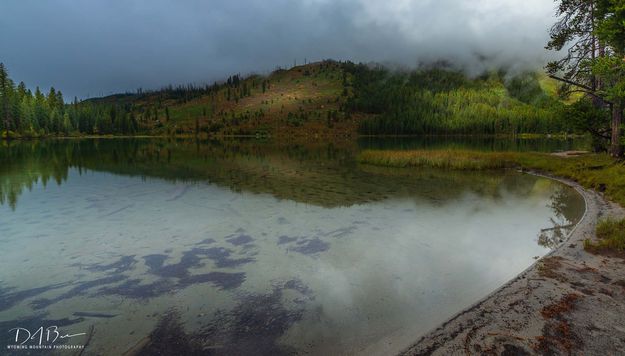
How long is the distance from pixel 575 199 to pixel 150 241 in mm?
23628

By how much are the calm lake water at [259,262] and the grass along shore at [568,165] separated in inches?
73.6

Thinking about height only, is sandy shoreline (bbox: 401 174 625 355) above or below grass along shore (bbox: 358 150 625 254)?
below

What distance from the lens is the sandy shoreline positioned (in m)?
6.11

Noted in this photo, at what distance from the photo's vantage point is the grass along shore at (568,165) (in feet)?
38.9
